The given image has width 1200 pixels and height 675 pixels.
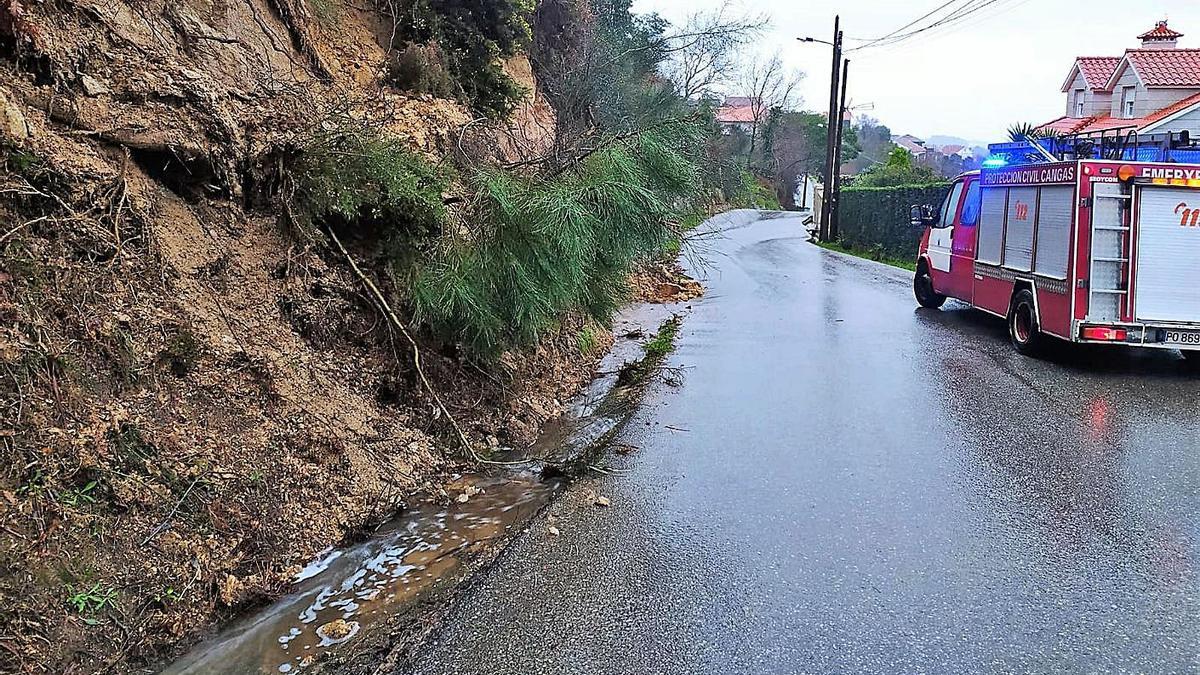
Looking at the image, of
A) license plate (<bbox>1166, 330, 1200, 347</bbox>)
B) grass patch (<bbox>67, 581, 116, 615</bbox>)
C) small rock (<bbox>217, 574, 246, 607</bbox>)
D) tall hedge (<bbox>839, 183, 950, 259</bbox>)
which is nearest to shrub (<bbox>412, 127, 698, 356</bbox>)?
small rock (<bbox>217, 574, 246, 607</bbox>)

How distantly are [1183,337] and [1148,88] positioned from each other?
2801 centimetres

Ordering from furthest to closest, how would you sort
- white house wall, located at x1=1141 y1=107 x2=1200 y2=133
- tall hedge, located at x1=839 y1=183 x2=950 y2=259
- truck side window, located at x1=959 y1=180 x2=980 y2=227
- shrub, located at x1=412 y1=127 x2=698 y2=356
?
white house wall, located at x1=1141 y1=107 x2=1200 y2=133, tall hedge, located at x1=839 y1=183 x2=950 y2=259, truck side window, located at x1=959 y1=180 x2=980 y2=227, shrub, located at x1=412 y1=127 x2=698 y2=356

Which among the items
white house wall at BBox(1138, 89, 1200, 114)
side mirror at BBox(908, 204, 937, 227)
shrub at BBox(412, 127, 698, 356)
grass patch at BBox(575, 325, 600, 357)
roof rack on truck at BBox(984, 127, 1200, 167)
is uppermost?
white house wall at BBox(1138, 89, 1200, 114)

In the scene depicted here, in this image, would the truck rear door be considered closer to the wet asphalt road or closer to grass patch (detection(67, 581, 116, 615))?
the wet asphalt road

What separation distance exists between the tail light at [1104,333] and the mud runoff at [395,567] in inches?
217

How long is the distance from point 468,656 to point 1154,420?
668 centimetres

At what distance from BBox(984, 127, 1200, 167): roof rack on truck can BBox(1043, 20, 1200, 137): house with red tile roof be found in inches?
800

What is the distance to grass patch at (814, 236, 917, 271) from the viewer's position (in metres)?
24.3

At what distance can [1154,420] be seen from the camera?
299 inches

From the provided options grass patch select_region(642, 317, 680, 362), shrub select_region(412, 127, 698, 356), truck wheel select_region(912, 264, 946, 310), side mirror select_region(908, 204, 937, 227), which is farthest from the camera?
truck wheel select_region(912, 264, 946, 310)

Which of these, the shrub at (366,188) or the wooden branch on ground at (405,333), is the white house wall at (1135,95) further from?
the wooden branch on ground at (405,333)

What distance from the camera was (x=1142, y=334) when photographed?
9273 millimetres

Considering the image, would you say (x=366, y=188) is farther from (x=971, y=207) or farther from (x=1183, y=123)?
(x=1183, y=123)

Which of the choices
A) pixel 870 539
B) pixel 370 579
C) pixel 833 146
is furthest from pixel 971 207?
pixel 833 146
